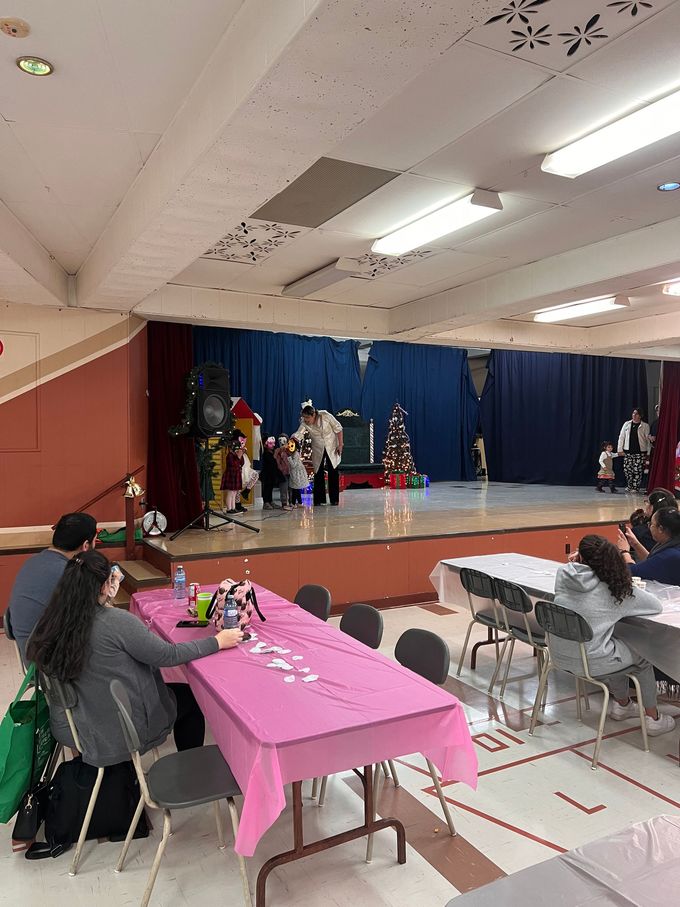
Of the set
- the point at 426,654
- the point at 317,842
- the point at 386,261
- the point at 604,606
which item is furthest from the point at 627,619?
the point at 386,261

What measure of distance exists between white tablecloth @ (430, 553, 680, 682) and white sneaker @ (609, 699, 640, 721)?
52 cm

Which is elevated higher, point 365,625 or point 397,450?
point 397,450

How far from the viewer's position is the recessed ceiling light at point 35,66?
2.68 m

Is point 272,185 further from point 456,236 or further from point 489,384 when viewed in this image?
point 489,384

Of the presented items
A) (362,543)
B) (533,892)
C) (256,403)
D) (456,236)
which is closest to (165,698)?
(533,892)

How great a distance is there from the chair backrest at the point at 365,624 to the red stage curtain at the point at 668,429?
10359 millimetres

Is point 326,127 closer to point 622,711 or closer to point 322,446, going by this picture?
point 622,711

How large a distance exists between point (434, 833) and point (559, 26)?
331 centimetres

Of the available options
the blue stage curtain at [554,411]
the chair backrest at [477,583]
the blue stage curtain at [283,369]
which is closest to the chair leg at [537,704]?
the chair backrest at [477,583]

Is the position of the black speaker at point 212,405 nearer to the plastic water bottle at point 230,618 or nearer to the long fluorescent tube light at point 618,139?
the plastic water bottle at point 230,618

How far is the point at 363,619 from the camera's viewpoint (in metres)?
3.49

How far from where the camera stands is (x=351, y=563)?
625 cm

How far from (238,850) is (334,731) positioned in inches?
17.6

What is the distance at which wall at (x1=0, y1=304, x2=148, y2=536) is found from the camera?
6109 millimetres
